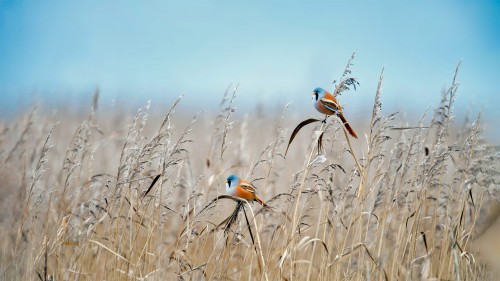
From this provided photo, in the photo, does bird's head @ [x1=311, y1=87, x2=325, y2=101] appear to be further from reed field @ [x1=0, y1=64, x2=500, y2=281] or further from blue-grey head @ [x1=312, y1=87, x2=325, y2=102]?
reed field @ [x1=0, y1=64, x2=500, y2=281]

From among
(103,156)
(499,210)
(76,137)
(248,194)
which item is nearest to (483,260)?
(499,210)

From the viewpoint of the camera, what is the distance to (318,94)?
2.44 meters

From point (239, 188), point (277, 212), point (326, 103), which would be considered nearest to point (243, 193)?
point (239, 188)

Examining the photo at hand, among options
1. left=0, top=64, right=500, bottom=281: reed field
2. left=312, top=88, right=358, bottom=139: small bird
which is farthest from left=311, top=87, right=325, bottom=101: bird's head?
left=0, top=64, right=500, bottom=281: reed field

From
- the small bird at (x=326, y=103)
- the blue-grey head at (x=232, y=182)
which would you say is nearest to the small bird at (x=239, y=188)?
the blue-grey head at (x=232, y=182)

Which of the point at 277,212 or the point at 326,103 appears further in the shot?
the point at 277,212

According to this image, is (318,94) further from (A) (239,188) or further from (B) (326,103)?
(A) (239,188)

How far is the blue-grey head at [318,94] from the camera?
2414mm

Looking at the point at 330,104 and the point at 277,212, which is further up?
the point at 330,104

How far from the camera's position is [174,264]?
9.18 feet

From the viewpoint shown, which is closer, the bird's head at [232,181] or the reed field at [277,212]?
the bird's head at [232,181]

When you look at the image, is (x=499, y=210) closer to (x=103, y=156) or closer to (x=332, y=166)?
(x=332, y=166)

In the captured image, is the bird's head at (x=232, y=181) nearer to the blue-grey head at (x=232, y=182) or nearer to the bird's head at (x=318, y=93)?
the blue-grey head at (x=232, y=182)

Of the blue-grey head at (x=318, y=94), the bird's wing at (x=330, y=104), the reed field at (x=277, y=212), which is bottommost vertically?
the reed field at (x=277, y=212)
